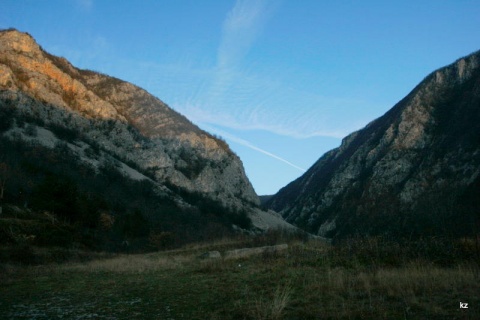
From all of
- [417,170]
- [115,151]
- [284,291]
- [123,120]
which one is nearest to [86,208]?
[284,291]

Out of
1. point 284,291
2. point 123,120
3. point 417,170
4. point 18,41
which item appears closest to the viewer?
point 284,291

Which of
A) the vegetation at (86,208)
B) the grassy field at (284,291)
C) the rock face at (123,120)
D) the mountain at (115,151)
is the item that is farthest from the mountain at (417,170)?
the grassy field at (284,291)

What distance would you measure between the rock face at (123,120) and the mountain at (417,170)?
35.6 metres

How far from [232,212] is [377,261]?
103429 millimetres

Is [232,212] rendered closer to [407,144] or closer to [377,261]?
[407,144]

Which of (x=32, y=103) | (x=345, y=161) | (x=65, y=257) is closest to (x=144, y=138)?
(x=32, y=103)

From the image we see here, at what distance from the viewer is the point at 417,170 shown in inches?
4003

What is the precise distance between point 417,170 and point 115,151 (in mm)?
90484

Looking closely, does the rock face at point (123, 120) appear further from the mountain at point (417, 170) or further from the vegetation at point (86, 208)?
the mountain at point (417, 170)

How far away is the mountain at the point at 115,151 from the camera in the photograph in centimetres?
7350

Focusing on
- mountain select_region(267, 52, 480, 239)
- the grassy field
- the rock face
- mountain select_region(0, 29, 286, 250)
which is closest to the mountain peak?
the rock face

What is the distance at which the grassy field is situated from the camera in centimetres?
670

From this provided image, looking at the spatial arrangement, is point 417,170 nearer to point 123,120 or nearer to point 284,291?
point 123,120

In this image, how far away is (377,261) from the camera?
11859 mm
